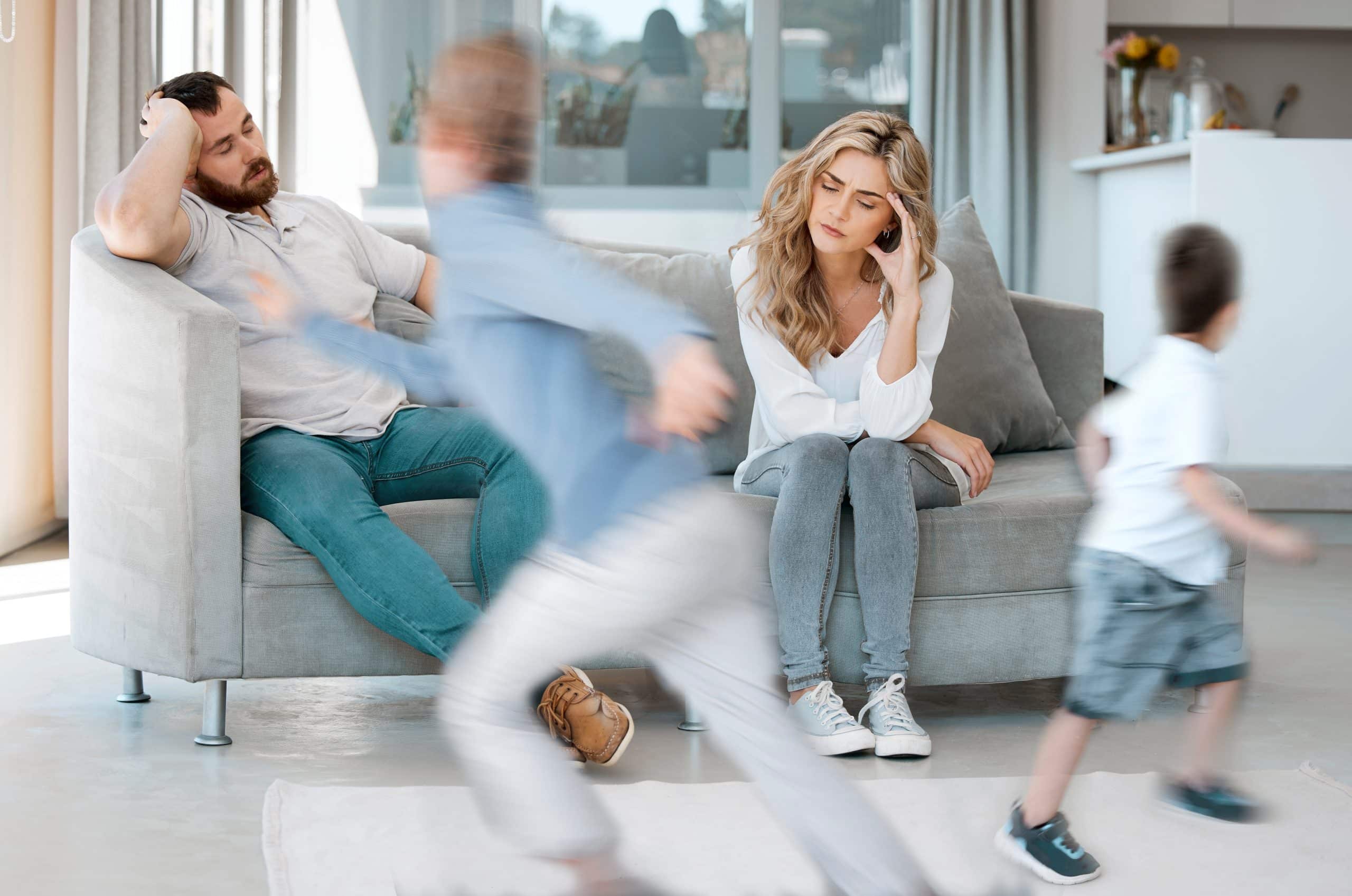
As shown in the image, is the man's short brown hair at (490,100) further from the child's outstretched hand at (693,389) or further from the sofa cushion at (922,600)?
the sofa cushion at (922,600)

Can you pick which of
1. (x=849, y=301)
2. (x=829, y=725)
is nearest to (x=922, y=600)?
(x=829, y=725)

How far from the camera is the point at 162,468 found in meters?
1.96

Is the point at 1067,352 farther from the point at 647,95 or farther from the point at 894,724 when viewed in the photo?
the point at 647,95

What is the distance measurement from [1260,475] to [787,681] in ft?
7.93

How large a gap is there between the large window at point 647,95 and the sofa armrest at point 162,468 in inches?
117

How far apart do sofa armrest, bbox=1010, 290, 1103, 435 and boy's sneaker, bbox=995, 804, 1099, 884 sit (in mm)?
1427

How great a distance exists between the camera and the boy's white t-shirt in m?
1.53

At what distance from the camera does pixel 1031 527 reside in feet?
6.84

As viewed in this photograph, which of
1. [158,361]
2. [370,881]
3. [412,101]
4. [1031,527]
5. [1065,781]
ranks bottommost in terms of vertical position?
[370,881]

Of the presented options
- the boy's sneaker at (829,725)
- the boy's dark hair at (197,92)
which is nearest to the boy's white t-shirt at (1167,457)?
the boy's sneaker at (829,725)

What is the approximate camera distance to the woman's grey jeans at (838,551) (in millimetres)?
1984

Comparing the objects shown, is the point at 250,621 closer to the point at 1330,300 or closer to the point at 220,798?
the point at 220,798

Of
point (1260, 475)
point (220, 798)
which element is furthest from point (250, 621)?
point (1260, 475)

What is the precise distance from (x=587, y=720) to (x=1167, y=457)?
857mm
